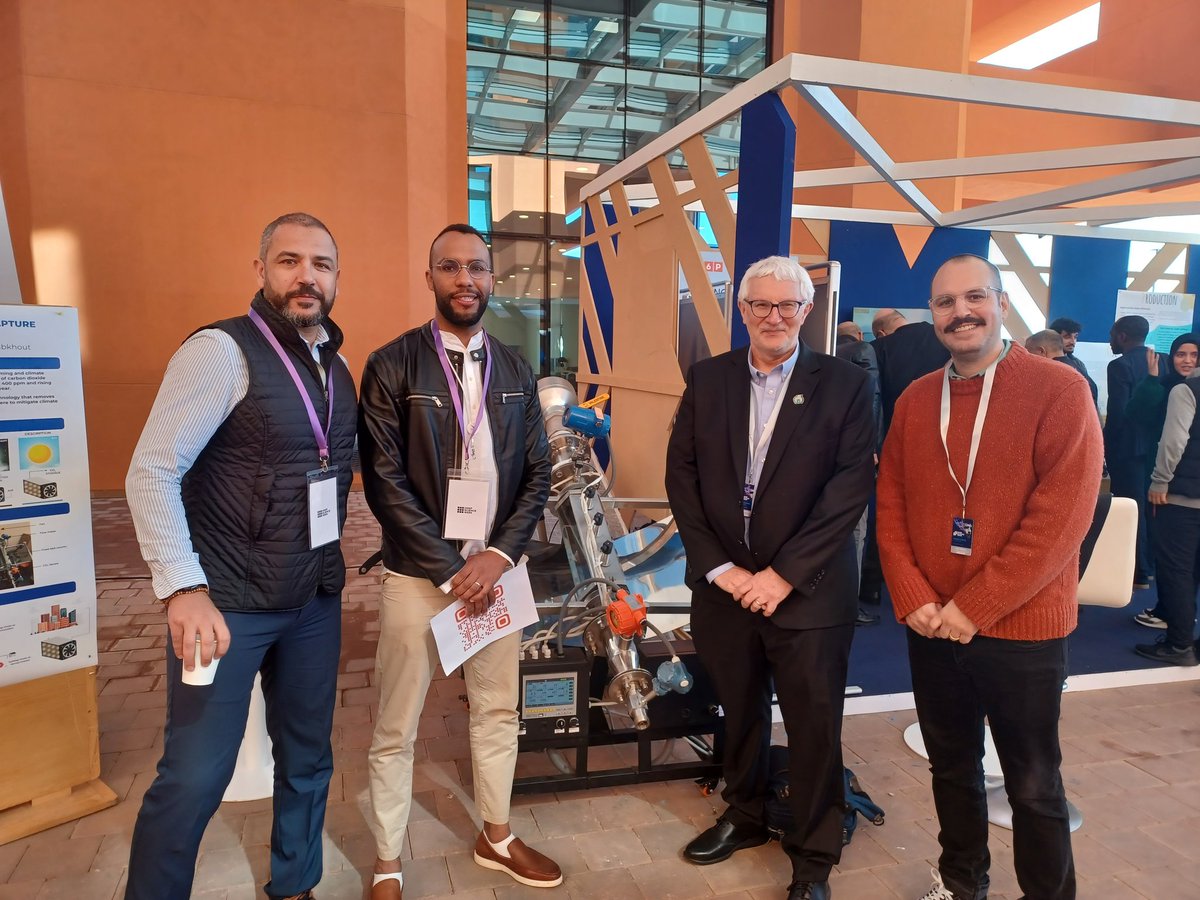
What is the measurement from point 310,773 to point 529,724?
0.80 metres

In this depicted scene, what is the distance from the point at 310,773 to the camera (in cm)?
208

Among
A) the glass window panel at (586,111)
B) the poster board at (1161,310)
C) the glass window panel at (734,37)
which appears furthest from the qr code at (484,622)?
the glass window panel at (734,37)

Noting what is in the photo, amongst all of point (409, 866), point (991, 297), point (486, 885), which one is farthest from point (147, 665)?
point (991, 297)

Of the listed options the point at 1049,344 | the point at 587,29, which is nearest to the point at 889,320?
the point at 1049,344

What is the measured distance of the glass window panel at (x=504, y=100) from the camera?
408 inches

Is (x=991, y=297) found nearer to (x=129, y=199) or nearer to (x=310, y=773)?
(x=310, y=773)

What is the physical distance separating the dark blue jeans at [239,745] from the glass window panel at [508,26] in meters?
10.4

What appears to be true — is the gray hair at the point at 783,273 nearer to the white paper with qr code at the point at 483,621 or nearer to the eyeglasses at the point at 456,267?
the eyeglasses at the point at 456,267

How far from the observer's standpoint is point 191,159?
754 cm

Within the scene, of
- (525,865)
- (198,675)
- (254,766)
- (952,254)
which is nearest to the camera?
(198,675)

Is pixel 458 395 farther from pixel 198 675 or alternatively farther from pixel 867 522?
pixel 867 522

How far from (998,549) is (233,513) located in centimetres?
192

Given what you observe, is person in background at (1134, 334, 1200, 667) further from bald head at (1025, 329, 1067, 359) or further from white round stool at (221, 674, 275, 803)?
white round stool at (221, 674, 275, 803)

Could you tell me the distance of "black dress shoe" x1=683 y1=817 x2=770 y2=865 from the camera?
7.96 feet
